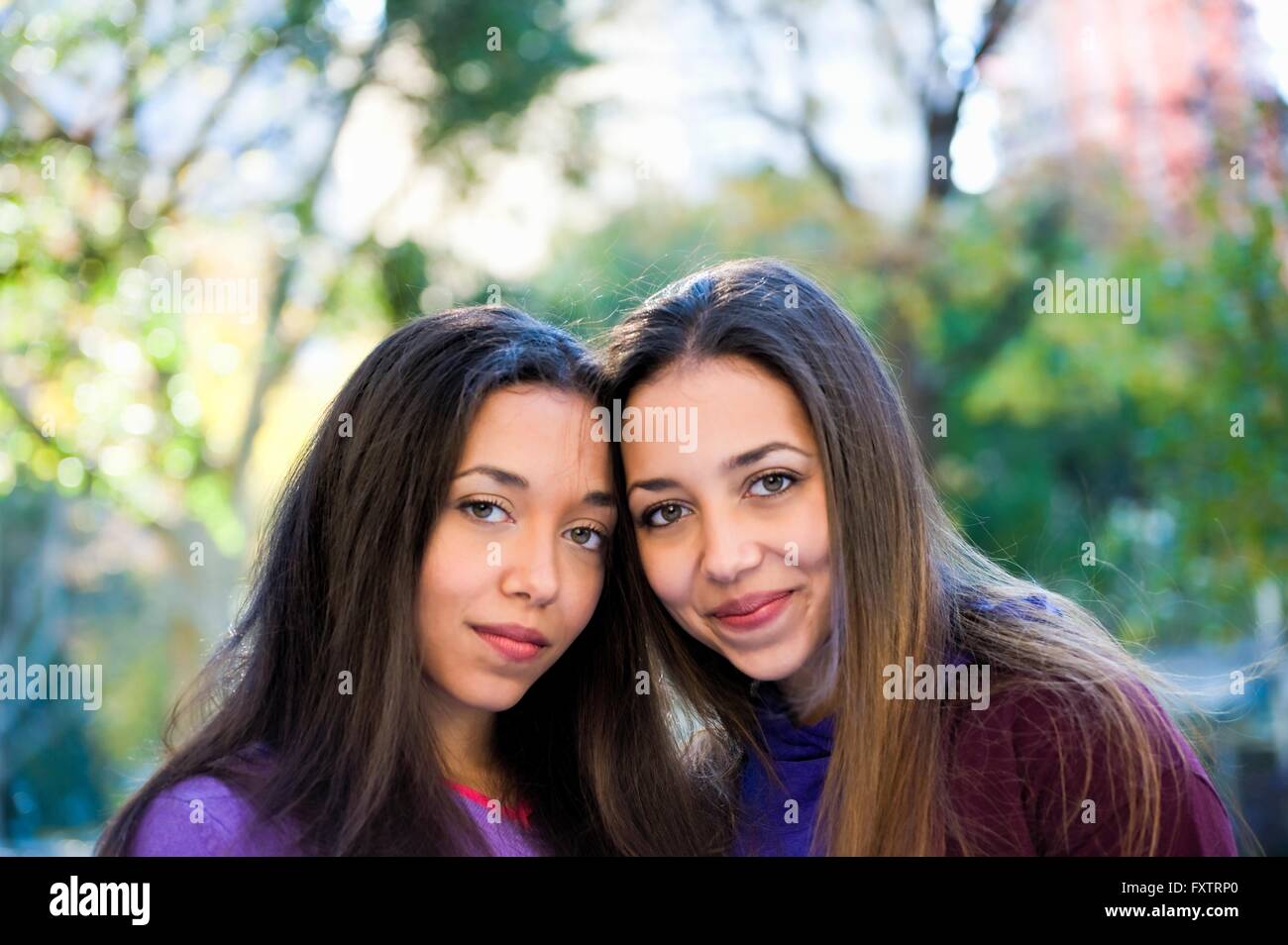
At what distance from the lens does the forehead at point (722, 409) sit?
2422 mm

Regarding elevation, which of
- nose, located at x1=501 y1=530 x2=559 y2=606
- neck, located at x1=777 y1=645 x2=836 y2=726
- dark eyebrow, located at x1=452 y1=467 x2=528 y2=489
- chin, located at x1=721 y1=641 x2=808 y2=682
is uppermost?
dark eyebrow, located at x1=452 y1=467 x2=528 y2=489

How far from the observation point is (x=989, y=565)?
2762mm

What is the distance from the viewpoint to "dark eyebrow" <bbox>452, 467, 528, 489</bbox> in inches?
93.9

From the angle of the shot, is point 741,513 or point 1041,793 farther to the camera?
point 741,513

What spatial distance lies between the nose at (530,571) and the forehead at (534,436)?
0.13 metres

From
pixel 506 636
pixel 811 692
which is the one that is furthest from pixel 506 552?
pixel 811 692

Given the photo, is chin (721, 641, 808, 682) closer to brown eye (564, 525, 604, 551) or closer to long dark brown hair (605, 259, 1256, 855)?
long dark brown hair (605, 259, 1256, 855)

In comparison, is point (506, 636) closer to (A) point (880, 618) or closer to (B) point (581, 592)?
(B) point (581, 592)

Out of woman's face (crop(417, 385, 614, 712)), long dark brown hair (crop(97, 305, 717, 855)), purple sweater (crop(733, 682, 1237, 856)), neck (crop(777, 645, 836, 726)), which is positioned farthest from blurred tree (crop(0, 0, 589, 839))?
purple sweater (crop(733, 682, 1237, 856))

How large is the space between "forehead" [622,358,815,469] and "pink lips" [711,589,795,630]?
0.27 m

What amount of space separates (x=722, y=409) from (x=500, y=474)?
445 millimetres

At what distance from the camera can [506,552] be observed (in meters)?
2.41

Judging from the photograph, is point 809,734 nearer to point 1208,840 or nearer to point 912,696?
point 912,696
